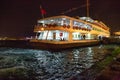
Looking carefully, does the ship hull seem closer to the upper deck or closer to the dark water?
the upper deck

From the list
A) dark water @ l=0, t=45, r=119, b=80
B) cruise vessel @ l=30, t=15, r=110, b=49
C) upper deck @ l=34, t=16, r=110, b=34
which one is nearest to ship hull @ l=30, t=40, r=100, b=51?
cruise vessel @ l=30, t=15, r=110, b=49

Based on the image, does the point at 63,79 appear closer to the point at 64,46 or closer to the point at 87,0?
the point at 64,46

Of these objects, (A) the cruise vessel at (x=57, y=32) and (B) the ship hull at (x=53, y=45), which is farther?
(A) the cruise vessel at (x=57, y=32)

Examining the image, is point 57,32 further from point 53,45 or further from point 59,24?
point 53,45

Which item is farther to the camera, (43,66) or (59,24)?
(59,24)

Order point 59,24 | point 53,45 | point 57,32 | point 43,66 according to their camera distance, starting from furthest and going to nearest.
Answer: point 57,32 < point 59,24 < point 53,45 < point 43,66

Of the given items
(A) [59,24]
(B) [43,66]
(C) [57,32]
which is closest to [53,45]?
(C) [57,32]

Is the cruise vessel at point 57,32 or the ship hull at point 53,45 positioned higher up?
the cruise vessel at point 57,32

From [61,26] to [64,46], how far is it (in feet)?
17.3

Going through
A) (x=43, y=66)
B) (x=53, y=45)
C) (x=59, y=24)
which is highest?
(x=59, y=24)

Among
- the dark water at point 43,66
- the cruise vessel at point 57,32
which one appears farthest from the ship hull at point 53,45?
the dark water at point 43,66

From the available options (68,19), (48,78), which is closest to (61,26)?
(68,19)

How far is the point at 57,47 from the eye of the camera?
43094mm

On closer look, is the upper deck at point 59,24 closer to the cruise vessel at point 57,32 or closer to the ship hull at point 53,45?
the cruise vessel at point 57,32
